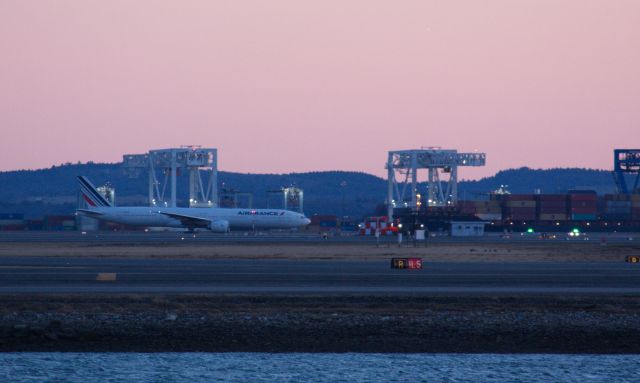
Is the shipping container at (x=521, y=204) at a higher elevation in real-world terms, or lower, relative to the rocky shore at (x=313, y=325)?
higher

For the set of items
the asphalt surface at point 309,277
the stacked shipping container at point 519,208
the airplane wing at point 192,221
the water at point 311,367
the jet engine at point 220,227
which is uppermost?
the stacked shipping container at point 519,208

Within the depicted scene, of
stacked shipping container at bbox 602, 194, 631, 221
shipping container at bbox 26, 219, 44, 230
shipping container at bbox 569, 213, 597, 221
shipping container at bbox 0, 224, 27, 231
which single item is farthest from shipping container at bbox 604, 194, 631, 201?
shipping container at bbox 0, 224, 27, 231

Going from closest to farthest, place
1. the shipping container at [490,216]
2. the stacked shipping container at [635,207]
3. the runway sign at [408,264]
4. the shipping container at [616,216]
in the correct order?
the runway sign at [408,264] → the shipping container at [616,216] → the stacked shipping container at [635,207] → the shipping container at [490,216]

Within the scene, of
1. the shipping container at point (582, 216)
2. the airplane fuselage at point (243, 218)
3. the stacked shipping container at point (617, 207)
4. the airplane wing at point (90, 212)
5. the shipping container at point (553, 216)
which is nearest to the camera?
the airplane fuselage at point (243, 218)

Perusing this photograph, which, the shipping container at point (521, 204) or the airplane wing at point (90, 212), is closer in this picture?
the airplane wing at point (90, 212)

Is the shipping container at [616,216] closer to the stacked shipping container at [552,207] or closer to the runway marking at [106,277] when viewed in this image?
the stacked shipping container at [552,207]

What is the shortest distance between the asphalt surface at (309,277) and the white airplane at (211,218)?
53.8m

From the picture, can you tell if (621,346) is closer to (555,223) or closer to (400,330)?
(400,330)

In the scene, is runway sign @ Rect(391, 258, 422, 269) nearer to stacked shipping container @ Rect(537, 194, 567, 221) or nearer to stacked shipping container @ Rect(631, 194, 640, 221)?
stacked shipping container @ Rect(631, 194, 640, 221)

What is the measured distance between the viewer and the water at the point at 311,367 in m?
16.7

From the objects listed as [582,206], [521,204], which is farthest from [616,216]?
[521,204]

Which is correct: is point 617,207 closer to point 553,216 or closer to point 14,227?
point 553,216

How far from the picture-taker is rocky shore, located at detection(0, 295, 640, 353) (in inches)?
771

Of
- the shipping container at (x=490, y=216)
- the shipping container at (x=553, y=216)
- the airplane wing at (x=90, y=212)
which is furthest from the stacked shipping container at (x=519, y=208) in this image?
the airplane wing at (x=90, y=212)
